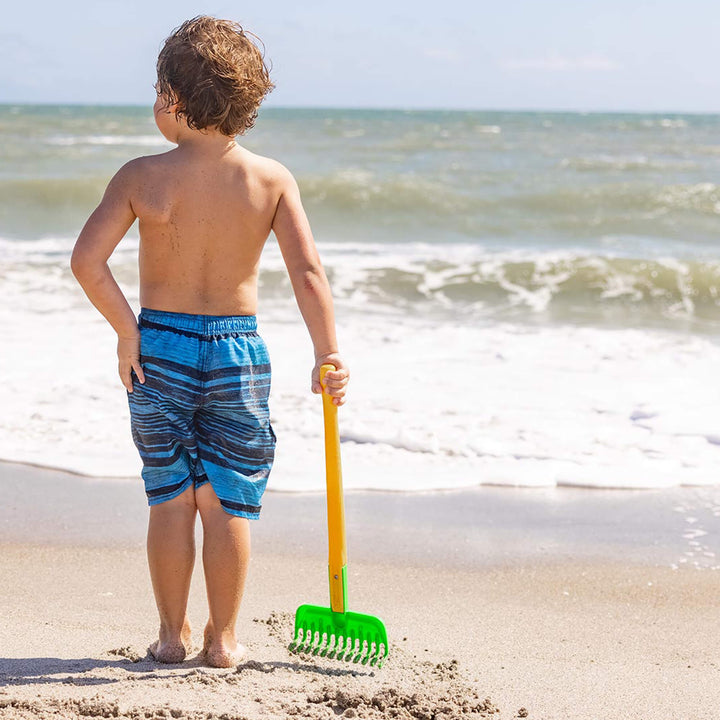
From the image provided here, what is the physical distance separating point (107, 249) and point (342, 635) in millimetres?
1039

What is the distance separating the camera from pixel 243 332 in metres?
2.22

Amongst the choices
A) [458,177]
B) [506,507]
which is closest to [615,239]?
[458,177]

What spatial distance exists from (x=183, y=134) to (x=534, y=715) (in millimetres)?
1482

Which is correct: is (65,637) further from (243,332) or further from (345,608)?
(243,332)

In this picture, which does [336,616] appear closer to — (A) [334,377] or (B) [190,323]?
(A) [334,377]

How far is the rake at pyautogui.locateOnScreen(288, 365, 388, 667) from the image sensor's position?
7.44ft

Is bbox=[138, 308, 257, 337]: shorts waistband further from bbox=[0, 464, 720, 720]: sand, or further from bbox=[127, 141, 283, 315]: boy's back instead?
bbox=[0, 464, 720, 720]: sand

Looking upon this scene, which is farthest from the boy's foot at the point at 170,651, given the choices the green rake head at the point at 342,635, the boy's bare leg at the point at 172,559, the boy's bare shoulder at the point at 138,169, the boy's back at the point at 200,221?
the boy's bare shoulder at the point at 138,169

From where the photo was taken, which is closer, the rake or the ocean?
the rake

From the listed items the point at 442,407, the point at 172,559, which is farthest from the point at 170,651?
the point at 442,407

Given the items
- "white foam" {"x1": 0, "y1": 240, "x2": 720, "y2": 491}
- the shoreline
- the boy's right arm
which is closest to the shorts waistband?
the boy's right arm

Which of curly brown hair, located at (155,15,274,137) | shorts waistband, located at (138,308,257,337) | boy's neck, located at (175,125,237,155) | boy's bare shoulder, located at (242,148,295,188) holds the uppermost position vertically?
curly brown hair, located at (155,15,274,137)

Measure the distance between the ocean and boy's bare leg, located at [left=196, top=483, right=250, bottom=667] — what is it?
1445 mm

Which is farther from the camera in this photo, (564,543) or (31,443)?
(31,443)
